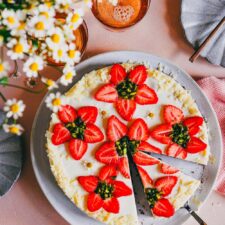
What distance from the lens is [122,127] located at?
1551mm

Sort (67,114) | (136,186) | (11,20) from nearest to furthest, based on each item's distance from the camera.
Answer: (11,20) → (67,114) → (136,186)

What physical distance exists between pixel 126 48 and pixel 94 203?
544 mm

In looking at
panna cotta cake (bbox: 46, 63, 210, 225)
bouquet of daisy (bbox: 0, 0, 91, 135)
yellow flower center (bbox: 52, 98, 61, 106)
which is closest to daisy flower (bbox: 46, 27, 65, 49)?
bouquet of daisy (bbox: 0, 0, 91, 135)

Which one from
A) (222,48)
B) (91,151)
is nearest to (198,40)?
(222,48)

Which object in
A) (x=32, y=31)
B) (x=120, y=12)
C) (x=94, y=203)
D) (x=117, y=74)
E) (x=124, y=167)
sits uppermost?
(x=32, y=31)

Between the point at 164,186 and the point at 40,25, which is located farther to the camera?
the point at 164,186

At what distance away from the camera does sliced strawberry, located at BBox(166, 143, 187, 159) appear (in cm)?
157

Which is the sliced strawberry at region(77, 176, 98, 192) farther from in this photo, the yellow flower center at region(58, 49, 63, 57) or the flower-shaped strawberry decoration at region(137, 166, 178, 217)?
the yellow flower center at region(58, 49, 63, 57)

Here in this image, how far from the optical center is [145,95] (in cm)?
155

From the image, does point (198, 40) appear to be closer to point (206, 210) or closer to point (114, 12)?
point (114, 12)

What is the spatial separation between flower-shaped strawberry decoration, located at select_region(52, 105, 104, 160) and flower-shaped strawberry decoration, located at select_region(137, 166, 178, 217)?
190 mm

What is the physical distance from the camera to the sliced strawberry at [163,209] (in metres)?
1.55

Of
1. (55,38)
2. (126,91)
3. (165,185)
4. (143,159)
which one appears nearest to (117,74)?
(126,91)

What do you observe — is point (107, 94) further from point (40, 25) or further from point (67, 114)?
point (40, 25)
